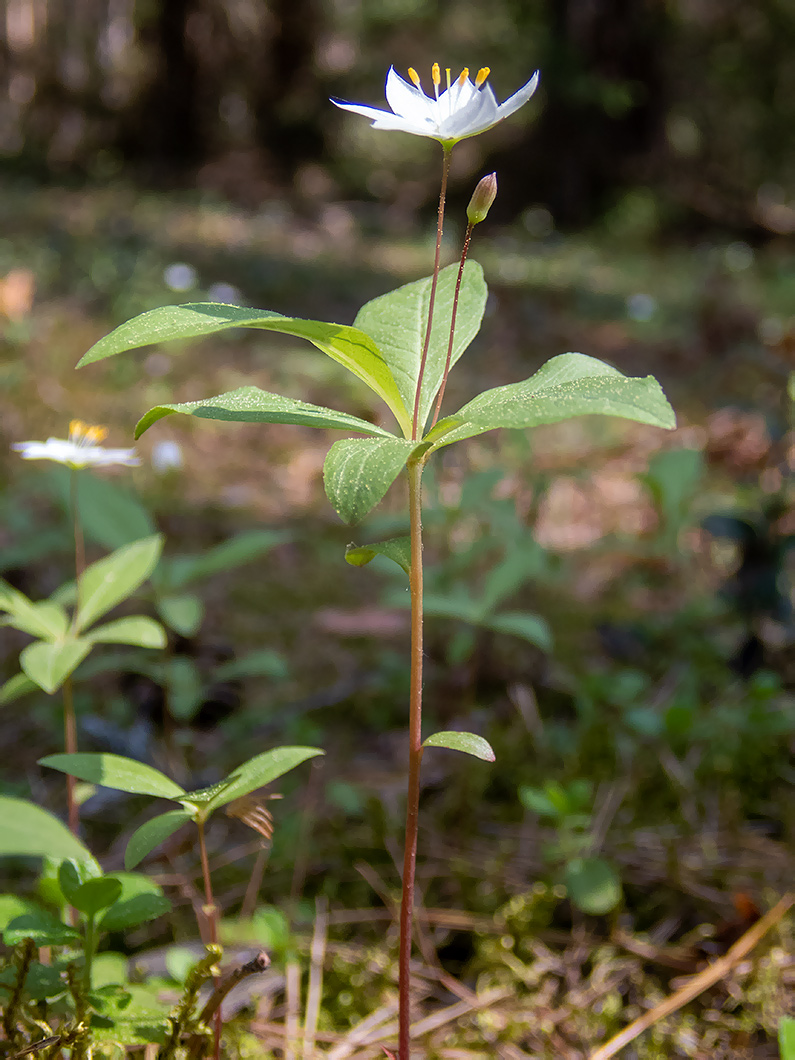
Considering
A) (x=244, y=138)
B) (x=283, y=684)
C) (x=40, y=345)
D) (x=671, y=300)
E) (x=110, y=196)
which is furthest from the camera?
(x=244, y=138)

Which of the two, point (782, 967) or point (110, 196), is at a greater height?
point (110, 196)

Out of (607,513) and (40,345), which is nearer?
(607,513)

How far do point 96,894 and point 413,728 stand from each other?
1.20 ft

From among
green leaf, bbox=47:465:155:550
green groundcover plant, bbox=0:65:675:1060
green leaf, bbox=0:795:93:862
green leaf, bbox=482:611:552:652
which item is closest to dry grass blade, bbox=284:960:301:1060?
green groundcover plant, bbox=0:65:675:1060

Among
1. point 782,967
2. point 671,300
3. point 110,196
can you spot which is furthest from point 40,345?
point 110,196

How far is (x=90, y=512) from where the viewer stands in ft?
5.27

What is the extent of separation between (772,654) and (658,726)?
1.79 feet

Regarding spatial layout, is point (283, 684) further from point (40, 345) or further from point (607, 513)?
point (40, 345)

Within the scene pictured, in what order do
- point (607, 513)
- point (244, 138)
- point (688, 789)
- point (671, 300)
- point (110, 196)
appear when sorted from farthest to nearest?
1. point (244, 138)
2. point (110, 196)
3. point (671, 300)
4. point (607, 513)
5. point (688, 789)

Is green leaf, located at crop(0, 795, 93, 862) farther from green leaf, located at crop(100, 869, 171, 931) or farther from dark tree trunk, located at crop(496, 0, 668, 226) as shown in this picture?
dark tree trunk, located at crop(496, 0, 668, 226)

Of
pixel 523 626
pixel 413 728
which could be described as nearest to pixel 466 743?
pixel 413 728

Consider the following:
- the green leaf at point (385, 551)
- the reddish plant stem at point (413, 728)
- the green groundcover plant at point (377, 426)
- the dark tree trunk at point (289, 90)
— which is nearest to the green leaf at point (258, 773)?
the green groundcover plant at point (377, 426)

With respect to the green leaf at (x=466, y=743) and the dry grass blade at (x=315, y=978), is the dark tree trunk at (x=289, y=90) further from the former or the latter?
the green leaf at (x=466, y=743)

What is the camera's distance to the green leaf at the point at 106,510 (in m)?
1.59
